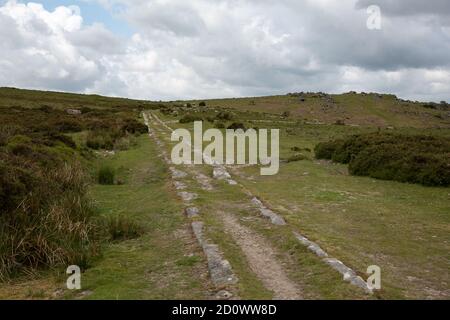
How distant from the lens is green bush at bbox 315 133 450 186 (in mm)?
17375

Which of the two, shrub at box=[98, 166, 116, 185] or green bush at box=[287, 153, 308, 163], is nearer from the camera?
shrub at box=[98, 166, 116, 185]

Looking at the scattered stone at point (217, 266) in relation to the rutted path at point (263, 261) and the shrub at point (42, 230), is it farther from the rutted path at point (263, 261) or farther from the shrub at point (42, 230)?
the shrub at point (42, 230)

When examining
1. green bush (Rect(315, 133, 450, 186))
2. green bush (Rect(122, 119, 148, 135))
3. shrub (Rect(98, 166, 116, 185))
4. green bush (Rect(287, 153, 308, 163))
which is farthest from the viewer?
green bush (Rect(122, 119, 148, 135))

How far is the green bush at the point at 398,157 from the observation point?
1738cm

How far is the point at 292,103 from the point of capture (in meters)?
81.0

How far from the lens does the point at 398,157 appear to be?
19.1m

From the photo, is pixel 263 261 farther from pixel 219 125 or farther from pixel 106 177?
pixel 219 125

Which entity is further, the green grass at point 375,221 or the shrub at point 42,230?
the shrub at point 42,230

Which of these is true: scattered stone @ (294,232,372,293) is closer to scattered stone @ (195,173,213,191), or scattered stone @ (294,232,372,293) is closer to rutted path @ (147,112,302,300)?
rutted path @ (147,112,302,300)

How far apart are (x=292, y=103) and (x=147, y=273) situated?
245 ft

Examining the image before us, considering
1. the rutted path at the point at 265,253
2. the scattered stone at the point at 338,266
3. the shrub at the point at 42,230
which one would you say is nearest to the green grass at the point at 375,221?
the scattered stone at the point at 338,266

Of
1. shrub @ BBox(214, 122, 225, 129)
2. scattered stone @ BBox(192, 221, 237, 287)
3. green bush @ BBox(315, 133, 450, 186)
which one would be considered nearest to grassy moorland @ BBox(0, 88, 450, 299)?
scattered stone @ BBox(192, 221, 237, 287)

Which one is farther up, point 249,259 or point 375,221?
point 375,221

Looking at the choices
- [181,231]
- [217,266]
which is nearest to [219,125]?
[181,231]
